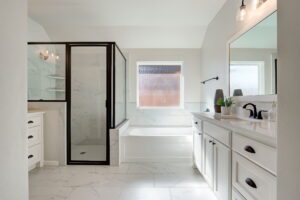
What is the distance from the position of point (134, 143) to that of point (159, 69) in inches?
76.8

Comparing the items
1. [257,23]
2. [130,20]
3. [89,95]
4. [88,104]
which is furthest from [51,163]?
[257,23]

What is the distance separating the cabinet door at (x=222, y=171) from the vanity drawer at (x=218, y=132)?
0.05 metres

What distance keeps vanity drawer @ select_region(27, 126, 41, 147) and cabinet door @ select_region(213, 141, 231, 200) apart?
234 cm

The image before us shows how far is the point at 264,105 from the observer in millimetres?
2084

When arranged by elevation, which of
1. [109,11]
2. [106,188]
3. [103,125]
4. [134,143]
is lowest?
[106,188]

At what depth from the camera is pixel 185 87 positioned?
4668mm

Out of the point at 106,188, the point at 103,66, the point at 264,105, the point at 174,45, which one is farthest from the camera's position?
the point at 174,45

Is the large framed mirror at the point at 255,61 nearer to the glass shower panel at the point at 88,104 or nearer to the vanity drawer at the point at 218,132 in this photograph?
the vanity drawer at the point at 218,132

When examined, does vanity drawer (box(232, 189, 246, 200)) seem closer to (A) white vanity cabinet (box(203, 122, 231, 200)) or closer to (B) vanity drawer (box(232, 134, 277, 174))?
(A) white vanity cabinet (box(203, 122, 231, 200))

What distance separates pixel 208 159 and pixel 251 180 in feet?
3.21

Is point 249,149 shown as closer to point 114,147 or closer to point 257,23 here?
point 257,23
